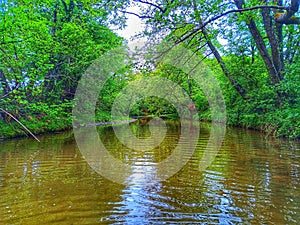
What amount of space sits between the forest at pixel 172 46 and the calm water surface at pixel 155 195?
279 centimetres

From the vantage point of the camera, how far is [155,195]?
3158mm

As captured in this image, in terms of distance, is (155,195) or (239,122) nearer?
(155,195)

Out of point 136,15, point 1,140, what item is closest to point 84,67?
point 1,140

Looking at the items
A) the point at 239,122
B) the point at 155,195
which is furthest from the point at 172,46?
the point at 239,122

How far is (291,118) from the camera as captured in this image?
8.59m

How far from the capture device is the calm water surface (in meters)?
2.48

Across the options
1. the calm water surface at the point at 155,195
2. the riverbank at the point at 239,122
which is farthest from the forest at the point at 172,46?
the calm water surface at the point at 155,195

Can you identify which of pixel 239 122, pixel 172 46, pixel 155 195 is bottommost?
pixel 155 195

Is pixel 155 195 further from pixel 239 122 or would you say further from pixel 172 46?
pixel 239 122

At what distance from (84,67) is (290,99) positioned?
37.0ft

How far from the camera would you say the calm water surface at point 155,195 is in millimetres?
2479

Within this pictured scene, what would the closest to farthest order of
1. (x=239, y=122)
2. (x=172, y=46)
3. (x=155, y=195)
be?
(x=155, y=195) < (x=172, y=46) < (x=239, y=122)

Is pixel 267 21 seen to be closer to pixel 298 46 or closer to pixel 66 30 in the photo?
Answer: pixel 298 46

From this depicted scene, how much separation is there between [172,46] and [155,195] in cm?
331
